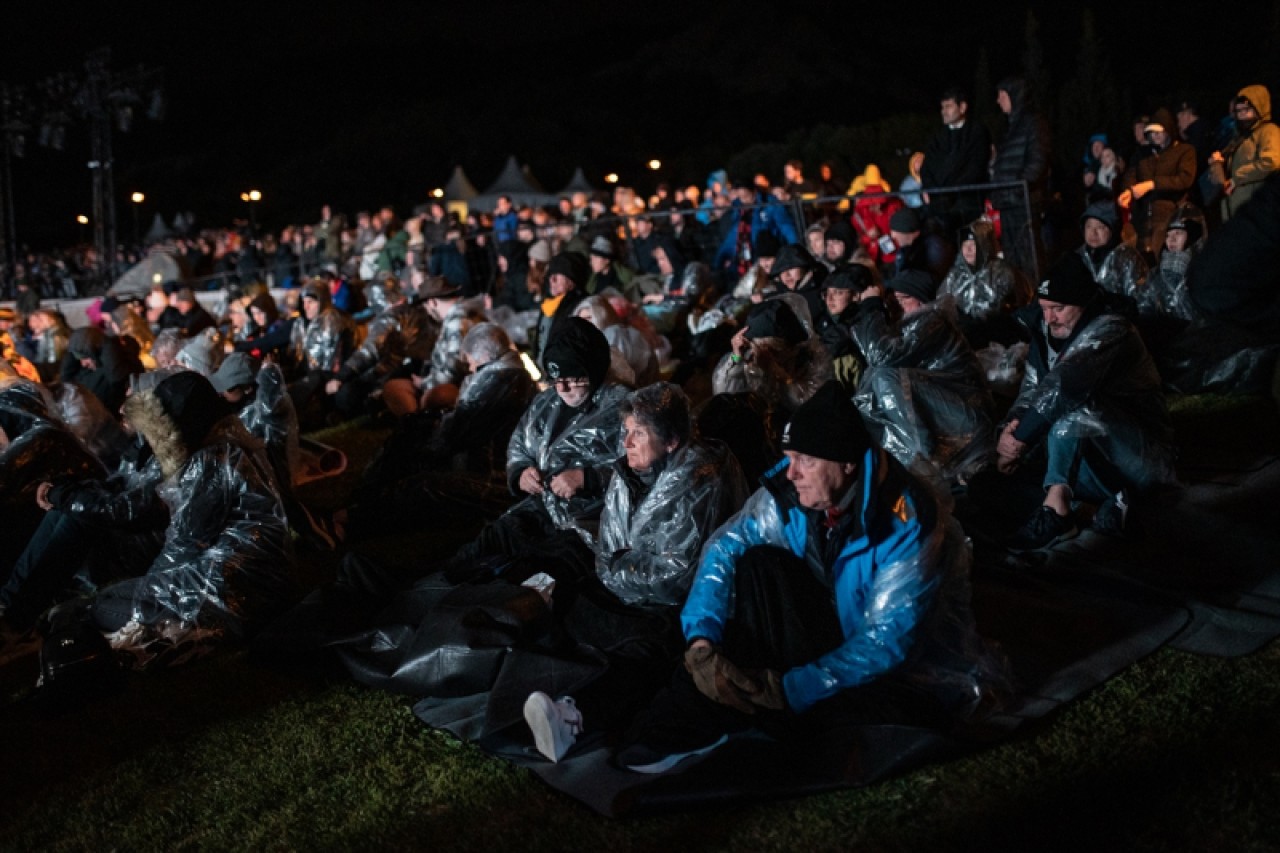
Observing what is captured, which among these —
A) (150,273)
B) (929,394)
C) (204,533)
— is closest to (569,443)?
(204,533)

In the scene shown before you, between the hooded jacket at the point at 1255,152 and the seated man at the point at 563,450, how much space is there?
5.87 meters

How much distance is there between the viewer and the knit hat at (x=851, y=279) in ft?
23.5

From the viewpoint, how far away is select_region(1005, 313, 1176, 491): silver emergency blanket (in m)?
5.24

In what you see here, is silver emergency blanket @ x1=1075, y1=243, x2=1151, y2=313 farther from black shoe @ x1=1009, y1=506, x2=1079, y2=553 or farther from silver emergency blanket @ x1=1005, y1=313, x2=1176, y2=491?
black shoe @ x1=1009, y1=506, x2=1079, y2=553

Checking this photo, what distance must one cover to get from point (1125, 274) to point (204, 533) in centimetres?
644

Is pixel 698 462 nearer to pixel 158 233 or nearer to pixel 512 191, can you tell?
pixel 512 191

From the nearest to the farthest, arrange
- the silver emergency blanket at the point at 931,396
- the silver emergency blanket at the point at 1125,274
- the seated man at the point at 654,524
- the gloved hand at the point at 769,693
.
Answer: the gloved hand at the point at 769,693 → the seated man at the point at 654,524 → the silver emergency blanket at the point at 931,396 → the silver emergency blanket at the point at 1125,274

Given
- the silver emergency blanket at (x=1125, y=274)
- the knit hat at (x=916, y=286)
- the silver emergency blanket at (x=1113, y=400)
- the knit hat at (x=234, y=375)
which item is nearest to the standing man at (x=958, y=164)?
the silver emergency blanket at (x=1125, y=274)

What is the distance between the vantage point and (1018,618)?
4312 mm

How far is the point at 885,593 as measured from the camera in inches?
135

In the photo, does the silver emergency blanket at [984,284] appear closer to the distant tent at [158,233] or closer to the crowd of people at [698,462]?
the crowd of people at [698,462]

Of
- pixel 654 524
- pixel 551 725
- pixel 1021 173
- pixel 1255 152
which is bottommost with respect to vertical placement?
pixel 551 725

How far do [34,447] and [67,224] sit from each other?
5065cm

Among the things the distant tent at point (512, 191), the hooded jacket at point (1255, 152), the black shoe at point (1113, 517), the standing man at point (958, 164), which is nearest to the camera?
the black shoe at point (1113, 517)
